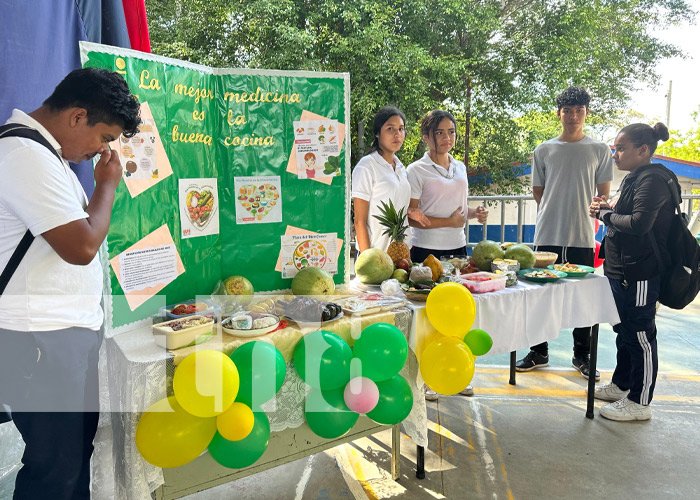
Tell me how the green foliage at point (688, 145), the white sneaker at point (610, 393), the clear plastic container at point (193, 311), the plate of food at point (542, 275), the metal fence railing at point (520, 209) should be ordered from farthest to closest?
the green foliage at point (688, 145) → the metal fence railing at point (520, 209) → the white sneaker at point (610, 393) → the plate of food at point (542, 275) → the clear plastic container at point (193, 311)

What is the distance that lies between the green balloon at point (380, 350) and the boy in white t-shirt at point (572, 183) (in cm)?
213

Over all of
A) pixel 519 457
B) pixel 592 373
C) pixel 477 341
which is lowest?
pixel 519 457

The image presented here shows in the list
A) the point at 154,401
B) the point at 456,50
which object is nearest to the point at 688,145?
the point at 456,50

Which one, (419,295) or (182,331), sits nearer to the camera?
(182,331)

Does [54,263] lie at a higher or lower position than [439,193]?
lower

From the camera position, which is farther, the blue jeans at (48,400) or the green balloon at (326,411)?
the green balloon at (326,411)

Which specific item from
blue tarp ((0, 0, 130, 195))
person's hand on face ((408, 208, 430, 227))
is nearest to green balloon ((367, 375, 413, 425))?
person's hand on face ((408, 208, 430, 227))

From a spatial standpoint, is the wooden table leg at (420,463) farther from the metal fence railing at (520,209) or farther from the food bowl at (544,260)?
the metal fence railing at (520,209)

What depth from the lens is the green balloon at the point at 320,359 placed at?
202 centimetres

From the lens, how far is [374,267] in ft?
9.14

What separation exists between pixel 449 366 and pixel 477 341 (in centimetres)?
26

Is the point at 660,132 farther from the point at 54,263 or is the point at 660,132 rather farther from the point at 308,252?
the point at 54,263

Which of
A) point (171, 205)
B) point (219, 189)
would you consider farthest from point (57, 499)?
point (219, 189)

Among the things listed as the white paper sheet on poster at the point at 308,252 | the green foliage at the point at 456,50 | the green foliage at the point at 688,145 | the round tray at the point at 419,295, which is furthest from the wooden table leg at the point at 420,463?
the green foliage at the point at 688,145
